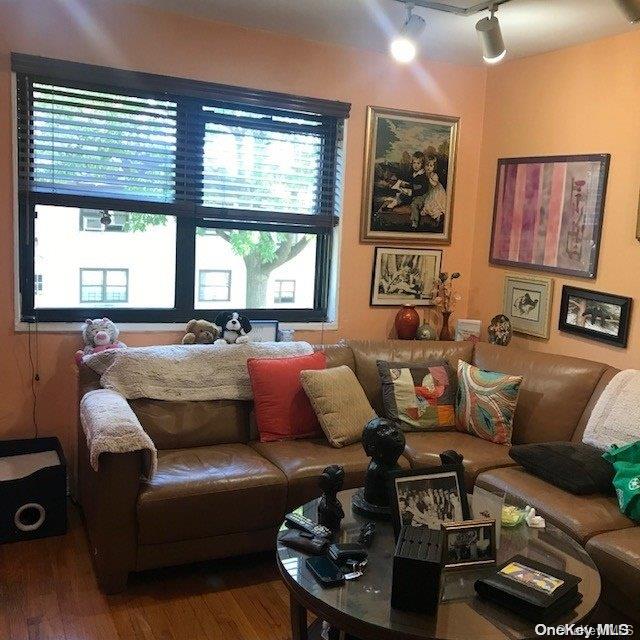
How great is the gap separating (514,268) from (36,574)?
2.93 metres

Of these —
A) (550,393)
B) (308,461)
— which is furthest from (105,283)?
(550,393)

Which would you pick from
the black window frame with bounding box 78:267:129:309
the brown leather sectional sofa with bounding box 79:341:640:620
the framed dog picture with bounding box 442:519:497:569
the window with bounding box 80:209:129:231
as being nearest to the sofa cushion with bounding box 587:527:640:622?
the brown leather sectional sofa with bounding box 79:341:640:620

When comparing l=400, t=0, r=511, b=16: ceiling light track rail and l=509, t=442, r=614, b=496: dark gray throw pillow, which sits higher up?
l=400, t=0, r=511, b=16: ceiling light track rail

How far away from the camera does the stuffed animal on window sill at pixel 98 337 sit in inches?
125

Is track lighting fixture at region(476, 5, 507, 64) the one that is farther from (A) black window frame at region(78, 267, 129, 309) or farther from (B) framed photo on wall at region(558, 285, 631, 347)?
(A) black window frame at region(78, 267, 129, 309)

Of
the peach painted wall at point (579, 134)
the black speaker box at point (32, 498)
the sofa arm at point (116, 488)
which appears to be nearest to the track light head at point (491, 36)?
the peach painted wall at point (579, 134)

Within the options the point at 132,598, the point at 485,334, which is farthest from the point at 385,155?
the point at 132,598

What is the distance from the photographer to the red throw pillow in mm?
3104

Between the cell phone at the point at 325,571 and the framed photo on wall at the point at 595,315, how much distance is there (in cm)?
204

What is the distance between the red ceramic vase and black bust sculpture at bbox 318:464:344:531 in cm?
192

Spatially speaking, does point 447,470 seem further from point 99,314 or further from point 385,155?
point 385,155

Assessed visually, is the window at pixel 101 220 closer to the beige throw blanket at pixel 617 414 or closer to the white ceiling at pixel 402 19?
the white ceiling at pixel 402 19

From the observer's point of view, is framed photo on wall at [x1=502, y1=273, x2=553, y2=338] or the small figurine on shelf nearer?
framed photo on wall at [x1=502, y1=273, x2=553, y2=338]

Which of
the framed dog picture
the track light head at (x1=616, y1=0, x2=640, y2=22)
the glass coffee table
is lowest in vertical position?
the glass coffee table
